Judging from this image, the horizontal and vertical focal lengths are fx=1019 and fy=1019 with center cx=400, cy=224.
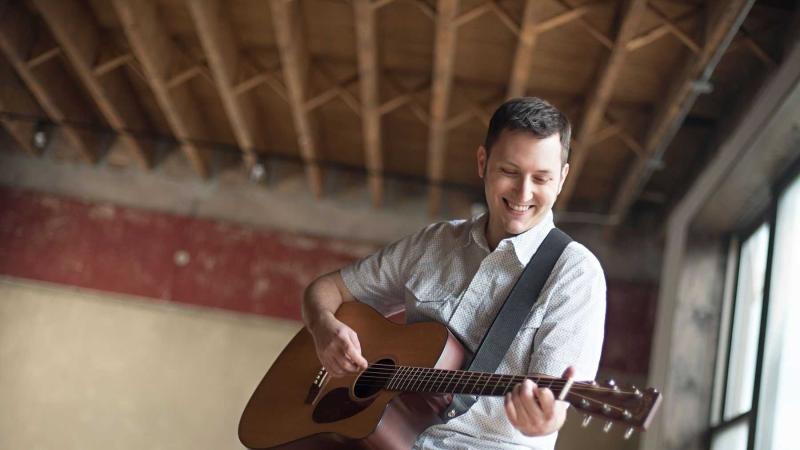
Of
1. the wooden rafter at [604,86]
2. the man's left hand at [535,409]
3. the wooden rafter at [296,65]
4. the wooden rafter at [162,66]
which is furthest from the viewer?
the wooden rafter at [162,66]

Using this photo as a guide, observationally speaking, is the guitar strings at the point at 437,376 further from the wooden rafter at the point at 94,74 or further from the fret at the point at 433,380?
the wooden rafter at the point at 94,74

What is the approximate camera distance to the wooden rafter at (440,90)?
578 centimetres

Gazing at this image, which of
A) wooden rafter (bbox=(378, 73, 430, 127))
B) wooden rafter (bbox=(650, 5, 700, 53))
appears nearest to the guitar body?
wooden rafter (bbox=(650, 5, 700, 53))

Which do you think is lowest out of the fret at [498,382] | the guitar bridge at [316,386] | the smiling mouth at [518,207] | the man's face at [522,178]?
the guitar bridge at [316,386]

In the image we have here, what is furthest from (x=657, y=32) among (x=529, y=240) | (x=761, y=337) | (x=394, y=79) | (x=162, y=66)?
(x=529, y=240)

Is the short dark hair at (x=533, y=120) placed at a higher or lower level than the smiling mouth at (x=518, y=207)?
higher

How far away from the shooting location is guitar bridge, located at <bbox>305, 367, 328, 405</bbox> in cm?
270

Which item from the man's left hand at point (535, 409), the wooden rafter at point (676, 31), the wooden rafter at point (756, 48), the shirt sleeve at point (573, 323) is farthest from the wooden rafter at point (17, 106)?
the man's left hand at point (535, 409)

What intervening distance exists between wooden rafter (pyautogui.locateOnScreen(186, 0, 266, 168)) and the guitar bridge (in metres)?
3.95

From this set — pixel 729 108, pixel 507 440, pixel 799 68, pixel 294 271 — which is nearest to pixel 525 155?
pixel 507 440

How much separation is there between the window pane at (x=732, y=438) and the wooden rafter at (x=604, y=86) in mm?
2081

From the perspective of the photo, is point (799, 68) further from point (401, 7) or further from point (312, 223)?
point (312, 223)

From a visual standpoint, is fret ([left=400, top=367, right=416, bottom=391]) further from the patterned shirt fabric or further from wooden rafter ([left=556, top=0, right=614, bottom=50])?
wooden rafter ([left=556, top=0, right=614, bottom=50])

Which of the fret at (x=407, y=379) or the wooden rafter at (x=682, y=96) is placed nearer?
the fret at (x=407, y=379)
